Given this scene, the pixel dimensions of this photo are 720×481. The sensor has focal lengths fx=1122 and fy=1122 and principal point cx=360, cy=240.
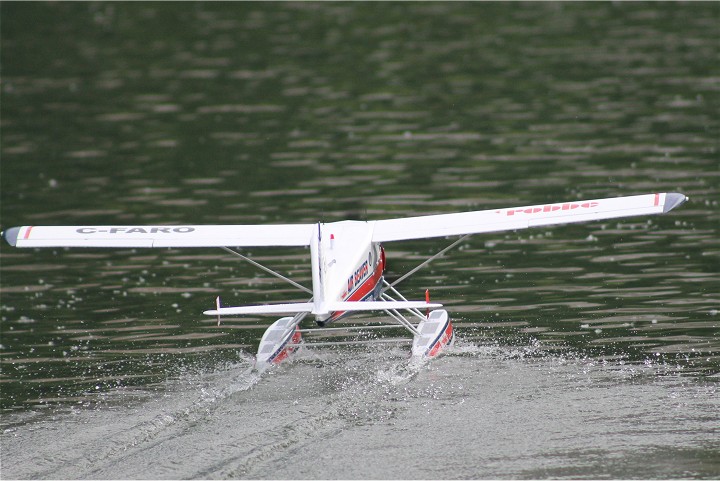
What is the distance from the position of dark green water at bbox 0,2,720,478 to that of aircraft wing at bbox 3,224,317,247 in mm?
1824

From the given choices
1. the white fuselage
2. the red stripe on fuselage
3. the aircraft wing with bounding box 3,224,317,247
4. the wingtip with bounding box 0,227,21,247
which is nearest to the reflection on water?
the white fuselage

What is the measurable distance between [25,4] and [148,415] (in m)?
49.9

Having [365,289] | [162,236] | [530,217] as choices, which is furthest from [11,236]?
[530,217]

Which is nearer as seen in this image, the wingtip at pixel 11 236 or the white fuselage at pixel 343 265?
the white fuselage at pixel 343 265

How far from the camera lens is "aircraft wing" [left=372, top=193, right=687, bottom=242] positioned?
16438 millimetres

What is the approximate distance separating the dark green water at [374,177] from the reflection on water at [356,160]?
0.10 m

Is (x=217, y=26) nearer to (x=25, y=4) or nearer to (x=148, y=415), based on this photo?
(x=25, y=4)

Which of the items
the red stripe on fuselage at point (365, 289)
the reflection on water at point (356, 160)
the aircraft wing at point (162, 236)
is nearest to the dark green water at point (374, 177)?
the reflection on water at point (356, 160)

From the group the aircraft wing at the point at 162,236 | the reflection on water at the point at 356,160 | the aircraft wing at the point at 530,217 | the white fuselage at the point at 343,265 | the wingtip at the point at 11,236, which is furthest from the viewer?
the reflection on water at the point at 356,160

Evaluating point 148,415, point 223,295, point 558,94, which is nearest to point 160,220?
point 223,295

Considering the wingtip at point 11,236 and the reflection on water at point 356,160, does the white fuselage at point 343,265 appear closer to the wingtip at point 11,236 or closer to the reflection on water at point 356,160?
the reflection on water at point 356,160

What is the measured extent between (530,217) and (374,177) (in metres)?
12.3

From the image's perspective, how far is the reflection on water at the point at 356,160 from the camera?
18.6 meters

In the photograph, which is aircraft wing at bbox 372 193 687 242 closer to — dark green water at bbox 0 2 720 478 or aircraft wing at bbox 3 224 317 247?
aircraft wing at bbox 3 224 317 247
